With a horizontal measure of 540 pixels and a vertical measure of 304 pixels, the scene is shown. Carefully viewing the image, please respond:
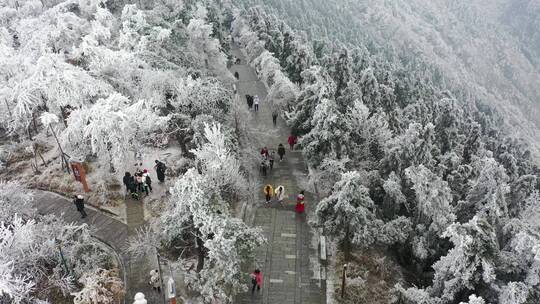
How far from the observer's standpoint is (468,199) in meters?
21.4

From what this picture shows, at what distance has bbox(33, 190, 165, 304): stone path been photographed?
51.4ft

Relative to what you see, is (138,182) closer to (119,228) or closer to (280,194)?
(119,228)

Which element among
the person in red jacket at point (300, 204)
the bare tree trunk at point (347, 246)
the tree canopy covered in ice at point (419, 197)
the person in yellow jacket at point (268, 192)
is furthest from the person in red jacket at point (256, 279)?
the person in yellow jacket at point (268, 192)

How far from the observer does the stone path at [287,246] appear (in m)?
16.3

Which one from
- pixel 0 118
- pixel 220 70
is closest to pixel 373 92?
pixel 220 70

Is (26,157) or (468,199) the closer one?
(468,199)

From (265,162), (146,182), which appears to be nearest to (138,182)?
(146,182)

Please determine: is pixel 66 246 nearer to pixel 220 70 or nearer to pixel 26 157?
pixel 26 157

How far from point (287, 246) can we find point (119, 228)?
287 inches

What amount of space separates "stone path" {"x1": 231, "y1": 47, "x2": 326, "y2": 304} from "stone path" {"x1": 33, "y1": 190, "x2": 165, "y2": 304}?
11.9ft

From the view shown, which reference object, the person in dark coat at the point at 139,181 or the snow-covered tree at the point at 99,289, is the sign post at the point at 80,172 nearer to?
the person in dark coat at the point at 139,181

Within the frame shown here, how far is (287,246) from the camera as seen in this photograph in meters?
18.7

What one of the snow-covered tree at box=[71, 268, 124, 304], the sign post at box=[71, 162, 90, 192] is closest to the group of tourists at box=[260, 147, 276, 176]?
the sign post at box=[71, 162, 90, 192]

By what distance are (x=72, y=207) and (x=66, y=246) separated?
435 cm
